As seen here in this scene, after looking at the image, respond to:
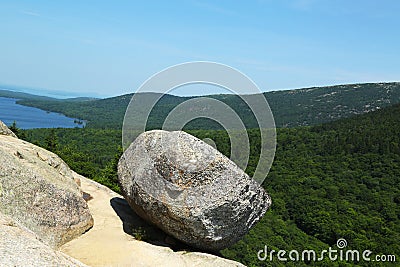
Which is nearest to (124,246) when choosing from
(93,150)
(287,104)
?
(93,150)

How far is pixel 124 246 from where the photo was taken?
40.1ft

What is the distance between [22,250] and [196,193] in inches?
234

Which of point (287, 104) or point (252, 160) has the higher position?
point (287, 104)

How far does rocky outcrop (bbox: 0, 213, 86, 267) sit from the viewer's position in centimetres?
678

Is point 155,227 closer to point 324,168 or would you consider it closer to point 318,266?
point 318,266

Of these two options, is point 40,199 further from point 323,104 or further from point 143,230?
point 323,104

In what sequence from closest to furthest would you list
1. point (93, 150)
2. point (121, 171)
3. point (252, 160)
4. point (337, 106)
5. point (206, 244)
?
point (206, 244) → point (121, 171) → point (252, 160) → point (93, 150) → point (337, 106)

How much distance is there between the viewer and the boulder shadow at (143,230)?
43.6ft

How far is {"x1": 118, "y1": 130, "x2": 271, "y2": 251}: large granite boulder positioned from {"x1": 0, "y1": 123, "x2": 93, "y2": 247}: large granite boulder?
98.8 inches

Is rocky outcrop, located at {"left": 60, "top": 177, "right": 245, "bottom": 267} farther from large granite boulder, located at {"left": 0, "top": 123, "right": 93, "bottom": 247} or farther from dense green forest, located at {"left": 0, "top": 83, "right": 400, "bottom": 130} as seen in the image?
dense green forest, located at {"left": 0, "top": 83, "right": 400, "bottom": 130}

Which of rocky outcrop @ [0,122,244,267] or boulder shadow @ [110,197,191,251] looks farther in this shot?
boulder shadow @ [110,197,191,251]

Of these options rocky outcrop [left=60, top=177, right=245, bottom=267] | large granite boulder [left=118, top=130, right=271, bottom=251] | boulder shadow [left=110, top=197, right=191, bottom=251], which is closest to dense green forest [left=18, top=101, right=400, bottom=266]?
boulder shadow [left=110, top=197, right=191, bottom=251]

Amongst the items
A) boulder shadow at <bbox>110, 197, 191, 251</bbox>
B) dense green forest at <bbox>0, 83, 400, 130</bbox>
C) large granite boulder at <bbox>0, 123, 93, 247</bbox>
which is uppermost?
dense green forest at <bbox>0, 83, 400, 130</bbox>

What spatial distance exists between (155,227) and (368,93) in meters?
171
